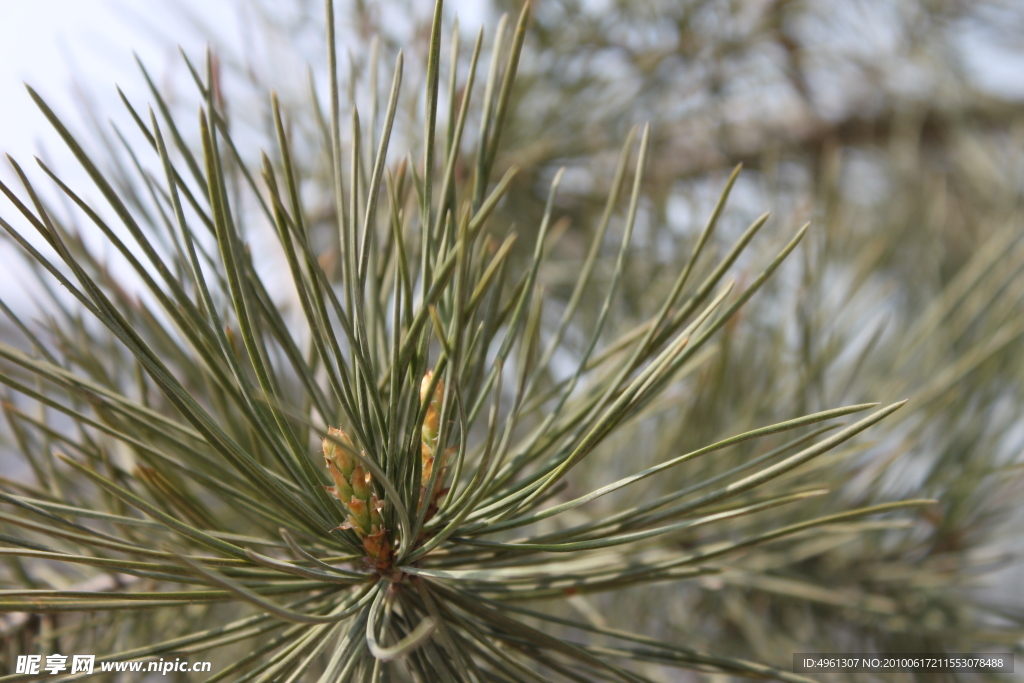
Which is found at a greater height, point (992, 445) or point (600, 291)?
point (600, 291)

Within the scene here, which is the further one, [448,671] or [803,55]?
[803,55]

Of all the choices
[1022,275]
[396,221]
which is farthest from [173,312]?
[1022,275]

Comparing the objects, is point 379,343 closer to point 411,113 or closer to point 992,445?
point 411,113

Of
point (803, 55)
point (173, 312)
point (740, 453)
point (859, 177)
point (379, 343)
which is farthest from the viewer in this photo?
point (859, 177)

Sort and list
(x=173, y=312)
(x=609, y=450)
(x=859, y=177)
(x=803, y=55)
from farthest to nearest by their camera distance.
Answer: (x=859, y=177) < (x=803, y=55) < (x=609, y=450) < (x=173, y=312)

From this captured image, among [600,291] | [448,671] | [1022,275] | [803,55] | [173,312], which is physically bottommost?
[448,671]

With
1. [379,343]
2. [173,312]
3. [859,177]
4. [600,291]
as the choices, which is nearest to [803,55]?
[859,177]
